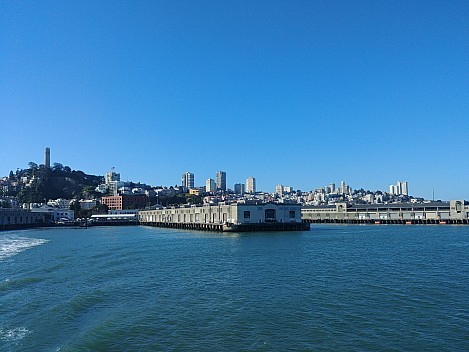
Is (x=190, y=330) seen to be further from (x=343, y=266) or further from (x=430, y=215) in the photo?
(x=430, y=215)

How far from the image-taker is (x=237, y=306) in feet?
53.2

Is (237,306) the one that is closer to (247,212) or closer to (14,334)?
(14,334)

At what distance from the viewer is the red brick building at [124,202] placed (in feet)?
525

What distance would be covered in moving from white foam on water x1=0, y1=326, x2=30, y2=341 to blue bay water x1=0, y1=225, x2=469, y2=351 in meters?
0.03

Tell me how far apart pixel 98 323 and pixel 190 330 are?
315 centimetres

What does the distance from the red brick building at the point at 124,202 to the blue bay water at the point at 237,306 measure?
440ft

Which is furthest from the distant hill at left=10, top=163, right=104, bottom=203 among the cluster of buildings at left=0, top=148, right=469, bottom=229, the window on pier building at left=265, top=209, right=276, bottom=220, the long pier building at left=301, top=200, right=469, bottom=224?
the window on pier building at left=265, top=209, right=276, bottom=220

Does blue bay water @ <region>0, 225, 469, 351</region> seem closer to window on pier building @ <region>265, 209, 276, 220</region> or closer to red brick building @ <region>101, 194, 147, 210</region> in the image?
window on pier building @ <region>265, 209, 276, 220</region>

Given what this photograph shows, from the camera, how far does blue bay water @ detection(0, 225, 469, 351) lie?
12312 millimetres

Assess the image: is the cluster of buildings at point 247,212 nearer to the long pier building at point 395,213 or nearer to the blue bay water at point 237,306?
the long pier building at point 395,213

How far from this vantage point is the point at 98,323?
14125 mm

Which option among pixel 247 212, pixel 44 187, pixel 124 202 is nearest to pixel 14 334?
pixel 247 212

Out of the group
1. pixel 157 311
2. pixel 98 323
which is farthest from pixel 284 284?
pixel 98 323

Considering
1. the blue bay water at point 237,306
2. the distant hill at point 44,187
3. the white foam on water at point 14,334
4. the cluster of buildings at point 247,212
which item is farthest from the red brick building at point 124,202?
the white foam on water at point 14,334
